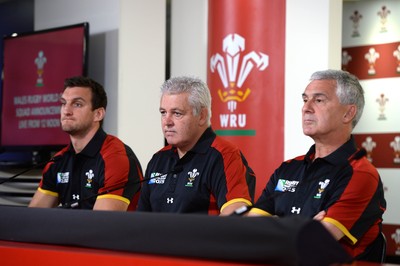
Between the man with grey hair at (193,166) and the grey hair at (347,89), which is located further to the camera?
the man with grey hair at (193,166)

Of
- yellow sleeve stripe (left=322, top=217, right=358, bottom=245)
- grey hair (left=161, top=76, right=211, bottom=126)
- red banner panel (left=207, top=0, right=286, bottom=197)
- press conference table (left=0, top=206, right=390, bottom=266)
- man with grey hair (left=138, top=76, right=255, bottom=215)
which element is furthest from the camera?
red banner panel (left=207, top=0, right=286, bottom=197)

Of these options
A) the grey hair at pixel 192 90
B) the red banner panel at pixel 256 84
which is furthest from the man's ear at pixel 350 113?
the red banner panel at pixel 256 84

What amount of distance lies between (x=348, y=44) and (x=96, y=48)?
8.14 feet

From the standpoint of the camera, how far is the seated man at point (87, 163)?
114 inches

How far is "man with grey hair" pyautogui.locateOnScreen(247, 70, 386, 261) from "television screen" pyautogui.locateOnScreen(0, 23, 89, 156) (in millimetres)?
2608

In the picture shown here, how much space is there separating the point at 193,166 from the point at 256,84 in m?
1.80

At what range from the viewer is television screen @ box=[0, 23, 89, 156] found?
15.8 ft

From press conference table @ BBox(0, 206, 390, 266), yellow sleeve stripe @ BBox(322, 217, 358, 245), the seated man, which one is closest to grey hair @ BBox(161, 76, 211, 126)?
the seated man

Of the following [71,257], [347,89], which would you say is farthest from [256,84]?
[71,257]

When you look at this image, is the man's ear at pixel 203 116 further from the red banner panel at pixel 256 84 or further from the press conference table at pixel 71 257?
the red banner panel at pixel 256 84

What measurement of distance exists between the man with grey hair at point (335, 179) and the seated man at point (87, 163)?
→ 0.77 metres

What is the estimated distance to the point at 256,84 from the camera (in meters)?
4.35

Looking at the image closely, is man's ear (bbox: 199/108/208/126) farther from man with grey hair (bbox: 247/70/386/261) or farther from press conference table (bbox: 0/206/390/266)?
press conference table (bbox: 0/206/390/266)

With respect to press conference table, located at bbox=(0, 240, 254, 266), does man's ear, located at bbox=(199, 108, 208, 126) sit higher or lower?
higher
